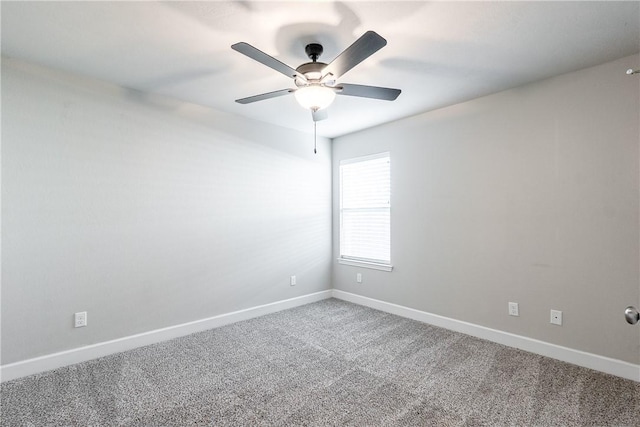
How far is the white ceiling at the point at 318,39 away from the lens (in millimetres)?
1805

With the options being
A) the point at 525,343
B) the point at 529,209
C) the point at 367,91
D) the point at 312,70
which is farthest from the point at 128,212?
the point at 525,343

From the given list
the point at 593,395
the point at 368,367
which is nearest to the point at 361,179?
the point at 368,367

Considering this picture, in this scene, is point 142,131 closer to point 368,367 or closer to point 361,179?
point 361,179

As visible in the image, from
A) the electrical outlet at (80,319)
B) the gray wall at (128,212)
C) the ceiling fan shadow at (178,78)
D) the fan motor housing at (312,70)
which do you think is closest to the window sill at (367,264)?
the gray wall at (128,212)

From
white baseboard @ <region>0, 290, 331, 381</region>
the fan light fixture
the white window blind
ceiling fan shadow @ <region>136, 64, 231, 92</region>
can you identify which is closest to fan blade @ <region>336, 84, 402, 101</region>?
the fan light fixture

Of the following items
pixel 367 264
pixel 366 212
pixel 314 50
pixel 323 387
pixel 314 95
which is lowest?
pixel 323 387

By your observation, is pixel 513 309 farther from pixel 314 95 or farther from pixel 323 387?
pixel 314 95

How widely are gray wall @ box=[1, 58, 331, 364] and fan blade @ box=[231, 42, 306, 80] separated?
5.87 ft

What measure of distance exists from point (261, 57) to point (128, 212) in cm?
202

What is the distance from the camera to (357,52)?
1.73 meters

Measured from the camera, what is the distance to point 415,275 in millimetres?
3684

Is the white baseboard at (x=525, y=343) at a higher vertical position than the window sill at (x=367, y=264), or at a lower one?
lower

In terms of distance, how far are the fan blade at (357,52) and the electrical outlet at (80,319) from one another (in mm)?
2753

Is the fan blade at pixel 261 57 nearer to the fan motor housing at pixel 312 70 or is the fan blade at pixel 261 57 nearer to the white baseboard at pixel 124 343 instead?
the fan motor housing at pixel 312 70
